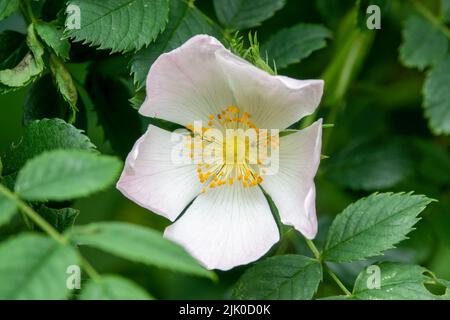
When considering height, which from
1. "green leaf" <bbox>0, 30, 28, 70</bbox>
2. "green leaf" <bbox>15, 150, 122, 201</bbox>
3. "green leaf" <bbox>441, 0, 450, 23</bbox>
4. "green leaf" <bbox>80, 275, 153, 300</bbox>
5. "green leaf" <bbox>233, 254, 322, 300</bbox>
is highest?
"green leaf" <bbox>441, 0, 450, 23</bbox>

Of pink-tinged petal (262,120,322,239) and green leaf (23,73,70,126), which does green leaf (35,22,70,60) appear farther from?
pink-tinged petal (262,120,322,239)

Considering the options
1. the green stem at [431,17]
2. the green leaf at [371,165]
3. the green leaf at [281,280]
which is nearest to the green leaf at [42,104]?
the green leaf at [281,280]

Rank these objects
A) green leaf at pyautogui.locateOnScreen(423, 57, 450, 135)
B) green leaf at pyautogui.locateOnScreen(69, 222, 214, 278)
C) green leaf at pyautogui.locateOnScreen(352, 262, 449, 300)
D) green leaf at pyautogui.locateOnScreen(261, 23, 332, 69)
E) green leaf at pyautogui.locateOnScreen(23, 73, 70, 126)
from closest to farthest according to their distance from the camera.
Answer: green leaf at pyautogui.locateOnScreen(69, 222, 214, 278)
green leaf at pyautogui.locateOnScreen(352, 262, 449, 300)
green leaf at pyautogui.locateOnScreen(23, 73, 70, 126)
green leaf at pyautogui.locateOnScreen(261, 23, 332, 69)
green leaf at pyautogui.locateOnScreen(423, 57, 450, 135)

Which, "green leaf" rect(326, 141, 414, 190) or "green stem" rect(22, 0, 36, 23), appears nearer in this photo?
"green stem" rect(22, 0, 36, 23)

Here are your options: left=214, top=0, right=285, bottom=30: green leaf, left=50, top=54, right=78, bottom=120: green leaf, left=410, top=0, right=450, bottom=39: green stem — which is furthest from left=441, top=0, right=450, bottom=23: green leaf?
left=50, top=54, right=78, bottom=120: green leaf

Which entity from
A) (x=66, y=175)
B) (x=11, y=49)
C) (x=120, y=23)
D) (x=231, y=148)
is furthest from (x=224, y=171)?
(x=66, y=175)

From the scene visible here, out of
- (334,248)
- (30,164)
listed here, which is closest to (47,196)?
(30,164)

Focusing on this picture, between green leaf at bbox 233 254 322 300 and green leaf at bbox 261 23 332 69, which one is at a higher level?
green leaf at bbox 261 23 332 69

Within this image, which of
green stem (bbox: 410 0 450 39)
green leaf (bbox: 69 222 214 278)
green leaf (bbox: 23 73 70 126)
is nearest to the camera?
green leaf (bbox: 69 222 214 278)
